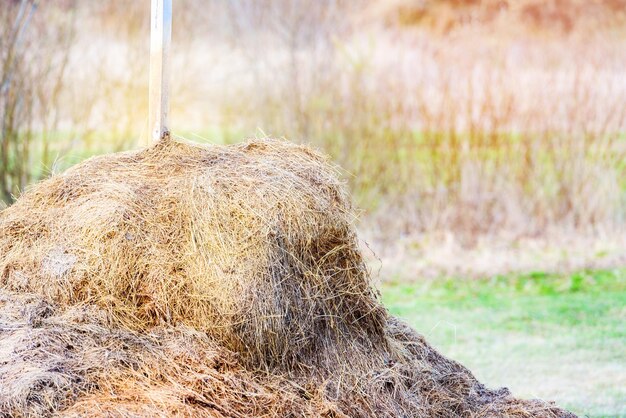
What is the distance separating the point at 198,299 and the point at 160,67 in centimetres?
A: 143

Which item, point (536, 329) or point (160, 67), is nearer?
point (160, 67)

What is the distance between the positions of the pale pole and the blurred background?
654 centimetres

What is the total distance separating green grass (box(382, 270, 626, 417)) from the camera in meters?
6.74

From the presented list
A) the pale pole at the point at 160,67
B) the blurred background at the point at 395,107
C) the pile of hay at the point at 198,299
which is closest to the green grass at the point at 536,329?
the blurred background at the point at 395,107

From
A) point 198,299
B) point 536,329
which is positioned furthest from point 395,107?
point 198,299

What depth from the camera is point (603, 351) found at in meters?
7.71

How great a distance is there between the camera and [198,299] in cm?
379

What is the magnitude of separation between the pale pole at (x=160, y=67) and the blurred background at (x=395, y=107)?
21.5 feet

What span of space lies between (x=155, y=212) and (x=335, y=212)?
828mm

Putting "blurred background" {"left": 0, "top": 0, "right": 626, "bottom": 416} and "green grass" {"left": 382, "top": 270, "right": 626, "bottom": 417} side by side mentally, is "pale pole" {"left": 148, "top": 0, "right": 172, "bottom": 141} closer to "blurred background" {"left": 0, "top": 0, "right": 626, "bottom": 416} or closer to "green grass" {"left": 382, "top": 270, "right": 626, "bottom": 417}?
"green grass" {"left": 382, "top": 270, "right": 626, "bottom": 417}

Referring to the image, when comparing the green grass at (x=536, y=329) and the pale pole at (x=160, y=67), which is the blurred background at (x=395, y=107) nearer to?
the green grass at (x=536, y=329)

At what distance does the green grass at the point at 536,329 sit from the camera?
6738 mm

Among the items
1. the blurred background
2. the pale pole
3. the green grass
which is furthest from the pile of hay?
the blurred background

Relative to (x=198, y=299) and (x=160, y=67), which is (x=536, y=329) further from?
(x=198, y=299)
